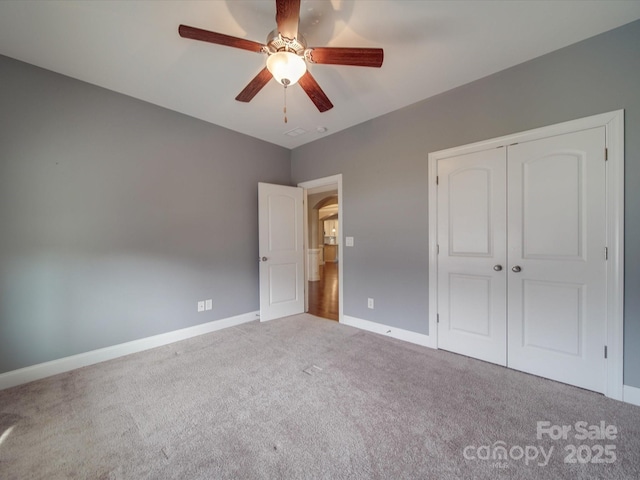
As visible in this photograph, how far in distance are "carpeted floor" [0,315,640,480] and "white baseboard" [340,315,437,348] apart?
248 mm

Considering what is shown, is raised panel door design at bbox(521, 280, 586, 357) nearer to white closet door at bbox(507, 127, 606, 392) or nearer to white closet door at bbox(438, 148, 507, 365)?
white closet door at bbox(507, 127, 606, 392)

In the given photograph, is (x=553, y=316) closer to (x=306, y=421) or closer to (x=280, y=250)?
(x=306, y=421)

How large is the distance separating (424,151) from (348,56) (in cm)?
152

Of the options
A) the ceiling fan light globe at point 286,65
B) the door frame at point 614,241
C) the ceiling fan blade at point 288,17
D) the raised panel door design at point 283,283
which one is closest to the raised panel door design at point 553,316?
the door frame at point 614,241

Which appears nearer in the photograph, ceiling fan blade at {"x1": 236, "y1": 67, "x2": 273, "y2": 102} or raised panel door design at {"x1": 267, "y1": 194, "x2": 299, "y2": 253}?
ceiling fan blade at {"x1": 236, "y1": 67, "x2": 273, "y2": 102}

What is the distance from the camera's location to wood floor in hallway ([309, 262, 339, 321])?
4.00 m

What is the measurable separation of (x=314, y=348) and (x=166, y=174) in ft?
8.42

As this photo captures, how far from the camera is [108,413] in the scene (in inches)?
68.0

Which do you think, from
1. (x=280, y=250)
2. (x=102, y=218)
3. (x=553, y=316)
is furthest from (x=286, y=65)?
(x=553, y=316)

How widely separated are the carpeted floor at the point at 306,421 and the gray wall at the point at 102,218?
464 millimetres

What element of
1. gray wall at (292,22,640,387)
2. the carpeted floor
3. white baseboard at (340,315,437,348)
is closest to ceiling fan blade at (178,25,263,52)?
gray wall at (292,22,640,387)

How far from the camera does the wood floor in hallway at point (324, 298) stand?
4002mm

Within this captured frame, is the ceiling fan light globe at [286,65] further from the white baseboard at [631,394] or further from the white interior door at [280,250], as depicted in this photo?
the white baseboard at [631,394]

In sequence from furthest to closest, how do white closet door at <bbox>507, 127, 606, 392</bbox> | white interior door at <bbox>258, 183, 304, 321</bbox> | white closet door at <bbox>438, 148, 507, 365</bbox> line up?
white interior door at <bbox>258, 183, 304, 321</bbox>
white closet door at <bbox>438, 148, 507, 365</bbox>
white closet door at <bbox>507, 127, 606, 392</bbox>
